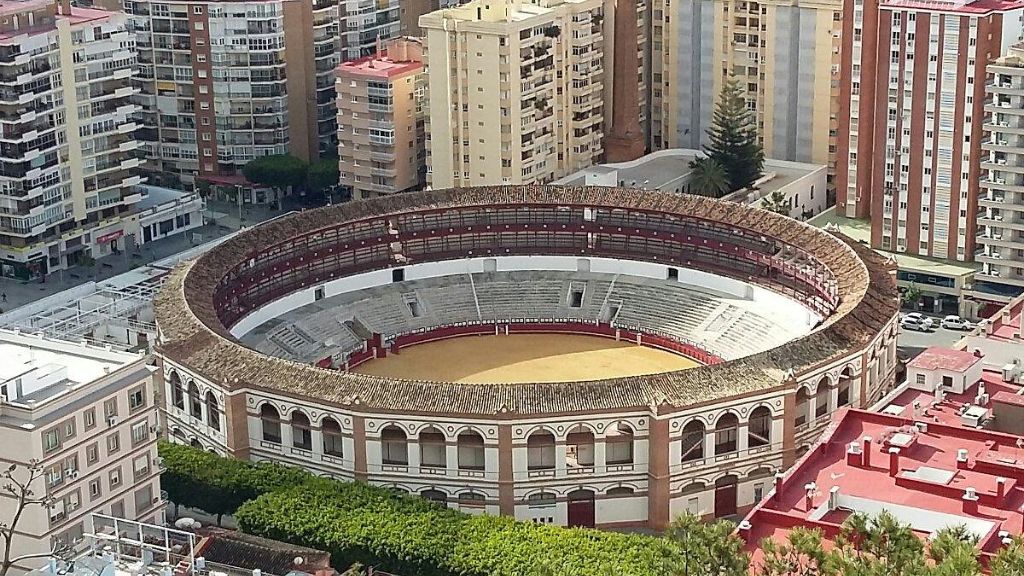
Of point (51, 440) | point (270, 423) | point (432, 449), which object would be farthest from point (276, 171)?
point (51, 440)

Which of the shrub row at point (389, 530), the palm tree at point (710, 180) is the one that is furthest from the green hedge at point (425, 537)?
the palm tree at point (710, 180)

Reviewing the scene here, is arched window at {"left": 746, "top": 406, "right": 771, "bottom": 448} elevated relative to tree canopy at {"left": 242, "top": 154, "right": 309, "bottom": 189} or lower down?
lower down

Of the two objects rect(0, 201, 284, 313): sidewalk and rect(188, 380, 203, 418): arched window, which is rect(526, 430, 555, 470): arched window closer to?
rect(188, 380, 203, 418): arched window

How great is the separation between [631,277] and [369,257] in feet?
47.0

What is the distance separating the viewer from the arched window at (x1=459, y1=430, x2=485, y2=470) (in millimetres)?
71312

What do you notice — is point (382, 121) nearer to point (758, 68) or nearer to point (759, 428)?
point (758, 68)

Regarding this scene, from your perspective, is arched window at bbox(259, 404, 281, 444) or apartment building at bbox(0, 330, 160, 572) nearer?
apartment building at bbox(0, 330, 160, 572)

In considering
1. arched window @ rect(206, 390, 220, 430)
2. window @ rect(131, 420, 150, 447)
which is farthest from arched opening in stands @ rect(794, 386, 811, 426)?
window @ rect(131, 420, 150, 447)

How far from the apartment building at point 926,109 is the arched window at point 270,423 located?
4132 centimetres

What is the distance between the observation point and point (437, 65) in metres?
107

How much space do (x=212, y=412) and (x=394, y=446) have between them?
28.7ft

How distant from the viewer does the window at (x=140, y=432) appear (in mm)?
64250

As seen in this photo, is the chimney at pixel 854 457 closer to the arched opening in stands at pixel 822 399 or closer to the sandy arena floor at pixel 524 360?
the arched opening in stands at pixel 822 399

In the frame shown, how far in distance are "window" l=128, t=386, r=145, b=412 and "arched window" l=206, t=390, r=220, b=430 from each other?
35.2 feet
